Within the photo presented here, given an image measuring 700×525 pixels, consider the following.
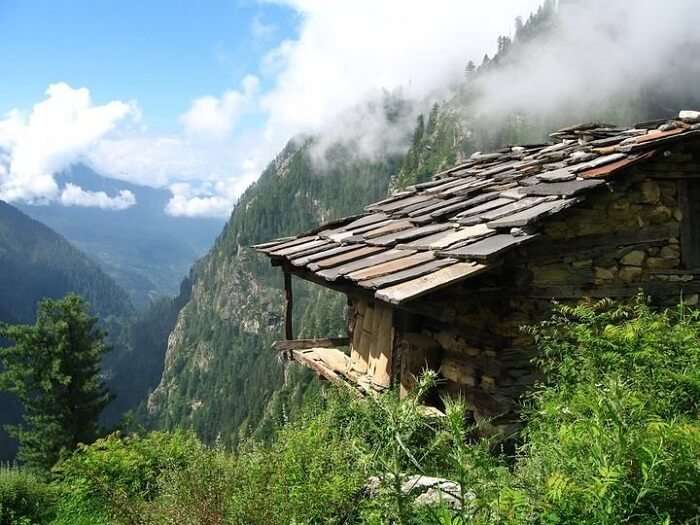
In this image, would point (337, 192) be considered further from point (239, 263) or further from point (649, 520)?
point (649, 520)

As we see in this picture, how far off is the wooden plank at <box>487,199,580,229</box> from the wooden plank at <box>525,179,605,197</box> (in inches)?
4.7

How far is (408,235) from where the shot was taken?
722 centimetres

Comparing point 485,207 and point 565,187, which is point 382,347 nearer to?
point 485,207

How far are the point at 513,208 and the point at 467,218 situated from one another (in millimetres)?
610

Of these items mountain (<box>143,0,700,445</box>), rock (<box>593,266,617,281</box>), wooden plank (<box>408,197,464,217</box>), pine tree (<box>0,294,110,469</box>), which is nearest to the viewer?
rock (<box>593,266,617,281</box>)

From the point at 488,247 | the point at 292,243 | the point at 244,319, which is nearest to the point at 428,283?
the point at 488,247

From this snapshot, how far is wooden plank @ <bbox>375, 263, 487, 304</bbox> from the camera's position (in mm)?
5270

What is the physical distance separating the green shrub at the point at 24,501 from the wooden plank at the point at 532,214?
266 inches

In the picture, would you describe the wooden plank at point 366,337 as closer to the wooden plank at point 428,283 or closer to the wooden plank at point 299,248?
the wooden plank at point 299,248

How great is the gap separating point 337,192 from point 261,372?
257 feet

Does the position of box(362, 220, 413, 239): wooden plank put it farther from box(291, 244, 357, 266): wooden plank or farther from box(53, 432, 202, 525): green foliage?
box(53, 432, 202, 525): green foliage

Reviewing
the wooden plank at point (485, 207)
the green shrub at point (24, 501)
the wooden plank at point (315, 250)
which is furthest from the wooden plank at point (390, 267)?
the green shrub at point (24, 501)

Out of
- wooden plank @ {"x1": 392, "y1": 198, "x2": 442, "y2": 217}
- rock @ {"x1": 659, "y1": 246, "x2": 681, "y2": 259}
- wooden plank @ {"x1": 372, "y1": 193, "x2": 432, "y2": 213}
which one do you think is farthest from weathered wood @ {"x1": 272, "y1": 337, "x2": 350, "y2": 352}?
rock @ {"x1": 659, "y1": 246, "x2": 681, "y2": 259}

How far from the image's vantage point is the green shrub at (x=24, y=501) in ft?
26.2
